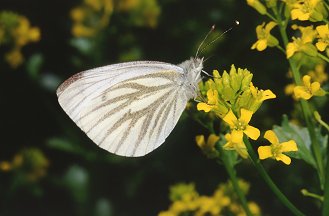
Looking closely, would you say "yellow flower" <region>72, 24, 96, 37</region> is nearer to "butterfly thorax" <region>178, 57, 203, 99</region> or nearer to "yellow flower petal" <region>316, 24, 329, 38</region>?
"butterfly thorax" <region>178, 57, 203, 99</region>

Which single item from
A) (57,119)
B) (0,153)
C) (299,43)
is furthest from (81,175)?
(299,43)

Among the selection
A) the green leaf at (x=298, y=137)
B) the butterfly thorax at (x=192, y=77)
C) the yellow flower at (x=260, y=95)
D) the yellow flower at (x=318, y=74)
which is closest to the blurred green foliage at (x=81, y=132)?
the yellow flower at (x=318, y=74)

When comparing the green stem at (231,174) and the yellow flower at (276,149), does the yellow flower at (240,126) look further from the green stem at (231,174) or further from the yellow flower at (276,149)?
the green stem at (231,174)

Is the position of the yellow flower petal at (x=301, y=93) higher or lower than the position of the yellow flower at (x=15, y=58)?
lower

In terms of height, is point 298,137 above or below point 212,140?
above

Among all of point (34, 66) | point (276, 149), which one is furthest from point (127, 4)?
point (276, 149)

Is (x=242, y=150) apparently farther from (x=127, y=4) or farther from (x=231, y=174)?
(x=127, y=4)

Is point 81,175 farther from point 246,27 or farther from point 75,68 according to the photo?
point 246,27

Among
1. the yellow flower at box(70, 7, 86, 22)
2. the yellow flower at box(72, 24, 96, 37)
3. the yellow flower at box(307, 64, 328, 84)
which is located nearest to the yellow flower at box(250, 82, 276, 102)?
the yellow flower at box(307, 64, 328, 84)
